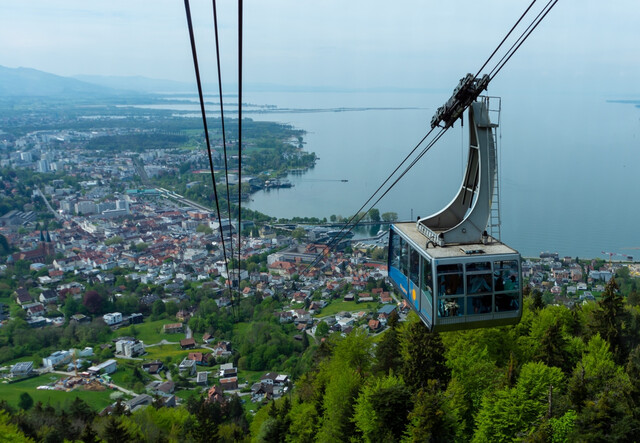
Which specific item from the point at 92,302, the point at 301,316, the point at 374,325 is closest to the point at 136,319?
→ the point at 92,302

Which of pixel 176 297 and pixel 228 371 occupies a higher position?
pixel 228 371

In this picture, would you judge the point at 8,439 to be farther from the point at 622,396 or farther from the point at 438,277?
the point at 622,396

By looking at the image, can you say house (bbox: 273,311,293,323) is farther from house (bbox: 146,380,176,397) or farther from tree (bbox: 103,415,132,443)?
tree (bbox: 103,415,132,443)

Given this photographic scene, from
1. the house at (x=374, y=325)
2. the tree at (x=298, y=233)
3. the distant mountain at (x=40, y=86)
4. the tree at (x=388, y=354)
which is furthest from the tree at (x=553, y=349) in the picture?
the distant mountain at (x=40, y=86)

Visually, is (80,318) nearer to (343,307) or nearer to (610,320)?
(343,307)

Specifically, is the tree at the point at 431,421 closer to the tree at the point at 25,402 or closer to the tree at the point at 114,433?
the tree at the point at 114,433

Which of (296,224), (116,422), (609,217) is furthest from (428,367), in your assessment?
(609,217)

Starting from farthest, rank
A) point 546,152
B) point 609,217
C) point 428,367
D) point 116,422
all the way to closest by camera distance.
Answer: point 546,152 → point 609,217 → point 116,422 → point 428,367
